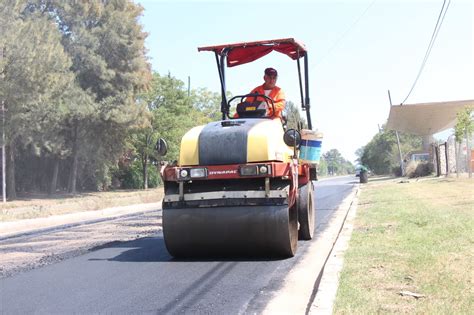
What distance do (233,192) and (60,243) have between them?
16.6 ft

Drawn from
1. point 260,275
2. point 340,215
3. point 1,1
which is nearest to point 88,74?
point 1,1

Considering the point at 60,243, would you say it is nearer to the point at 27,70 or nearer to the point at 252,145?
the point at 252,145

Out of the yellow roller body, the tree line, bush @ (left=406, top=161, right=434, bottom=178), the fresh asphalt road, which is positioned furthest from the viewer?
bush @ (left=406, top=161, right=434, bottom=178)

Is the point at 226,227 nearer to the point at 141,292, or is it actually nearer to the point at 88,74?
the point at 141,292

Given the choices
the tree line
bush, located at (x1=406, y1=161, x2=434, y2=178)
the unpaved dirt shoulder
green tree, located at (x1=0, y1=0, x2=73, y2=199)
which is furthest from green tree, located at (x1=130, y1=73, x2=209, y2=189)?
the unpaved dirt shoulder

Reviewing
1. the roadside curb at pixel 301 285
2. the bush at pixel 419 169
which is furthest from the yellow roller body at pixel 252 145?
the bush at pixel 419 169

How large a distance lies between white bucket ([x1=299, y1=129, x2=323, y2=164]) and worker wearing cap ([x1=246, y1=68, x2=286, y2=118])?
0.87 metres

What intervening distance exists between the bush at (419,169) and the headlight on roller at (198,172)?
119 feet

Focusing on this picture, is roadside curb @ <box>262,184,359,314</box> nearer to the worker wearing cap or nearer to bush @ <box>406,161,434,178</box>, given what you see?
the worker wearing cap

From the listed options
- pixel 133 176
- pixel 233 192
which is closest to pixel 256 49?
pixel 233 192

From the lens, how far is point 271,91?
9195 mm

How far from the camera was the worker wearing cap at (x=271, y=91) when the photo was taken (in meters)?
9.01

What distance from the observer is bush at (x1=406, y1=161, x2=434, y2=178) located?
1626 inches

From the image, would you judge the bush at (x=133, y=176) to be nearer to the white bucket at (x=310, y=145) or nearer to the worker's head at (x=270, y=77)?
the white bucket at (x=310, y=145)
